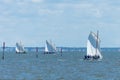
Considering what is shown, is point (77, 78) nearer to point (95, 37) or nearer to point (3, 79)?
point (3, 79)

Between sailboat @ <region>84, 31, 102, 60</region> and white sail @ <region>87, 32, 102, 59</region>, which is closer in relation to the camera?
white sail @ <region>87, 32, 102, 59</region>

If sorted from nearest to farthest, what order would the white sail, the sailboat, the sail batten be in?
the white sail → the sail batten → the sailboat

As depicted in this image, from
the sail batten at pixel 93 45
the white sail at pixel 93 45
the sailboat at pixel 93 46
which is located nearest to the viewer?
the white sail at pixel 93 45

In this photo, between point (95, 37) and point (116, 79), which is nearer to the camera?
point (116, 79)

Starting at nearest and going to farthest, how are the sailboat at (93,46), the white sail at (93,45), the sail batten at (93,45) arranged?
the white sail at (93,45), the sail batten at (93,45), the sailboat at (93,46)

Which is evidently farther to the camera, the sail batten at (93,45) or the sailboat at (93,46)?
the sailboat at (93,46)

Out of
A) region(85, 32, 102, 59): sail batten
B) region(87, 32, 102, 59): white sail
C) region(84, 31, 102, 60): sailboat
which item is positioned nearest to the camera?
region(87, 32, 102, 59): white sail

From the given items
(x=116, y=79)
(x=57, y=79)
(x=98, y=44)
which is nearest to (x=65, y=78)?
(x=57, y=79)

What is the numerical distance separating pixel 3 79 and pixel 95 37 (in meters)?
A: 85.6

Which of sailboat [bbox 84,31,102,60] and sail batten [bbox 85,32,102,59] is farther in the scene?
sailboat [bbox 84,31,102,60]

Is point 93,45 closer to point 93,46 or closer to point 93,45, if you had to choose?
point 93,45

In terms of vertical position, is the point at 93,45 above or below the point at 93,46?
above

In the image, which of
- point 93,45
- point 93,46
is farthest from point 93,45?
point 93,46

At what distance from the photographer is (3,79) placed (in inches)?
4402
